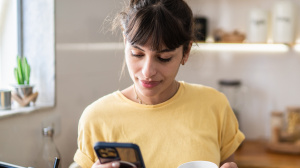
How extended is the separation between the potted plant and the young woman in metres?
0.48

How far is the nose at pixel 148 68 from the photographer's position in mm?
909

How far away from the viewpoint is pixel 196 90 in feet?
3.83

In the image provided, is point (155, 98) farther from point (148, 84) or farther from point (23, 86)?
point (23, 86)

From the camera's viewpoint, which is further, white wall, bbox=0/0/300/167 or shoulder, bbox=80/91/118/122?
white wall, bbox=0/0/300/167

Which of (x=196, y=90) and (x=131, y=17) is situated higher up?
(x=131, y=17)

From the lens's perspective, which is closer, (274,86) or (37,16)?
(37,16)

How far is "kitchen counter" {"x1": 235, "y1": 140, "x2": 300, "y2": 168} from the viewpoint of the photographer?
2.08 meters

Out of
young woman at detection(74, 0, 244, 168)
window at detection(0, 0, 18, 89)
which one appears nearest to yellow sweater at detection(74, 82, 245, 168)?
young woman at detection(74, 0, 244, 168)

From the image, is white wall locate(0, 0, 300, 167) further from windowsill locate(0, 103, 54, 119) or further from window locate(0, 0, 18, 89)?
window locate(0, 0, 18, 89)

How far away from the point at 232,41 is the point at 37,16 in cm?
143

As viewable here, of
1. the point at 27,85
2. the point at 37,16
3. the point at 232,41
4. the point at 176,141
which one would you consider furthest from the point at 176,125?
the point at 232,41

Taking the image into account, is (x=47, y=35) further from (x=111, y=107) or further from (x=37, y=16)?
(x=111, y=107)

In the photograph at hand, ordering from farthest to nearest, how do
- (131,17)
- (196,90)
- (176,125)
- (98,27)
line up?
(98,27), (196,90), (176,125), (131,17)

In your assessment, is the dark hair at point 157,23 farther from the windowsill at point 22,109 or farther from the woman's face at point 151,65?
the windowsill at point 22,109
